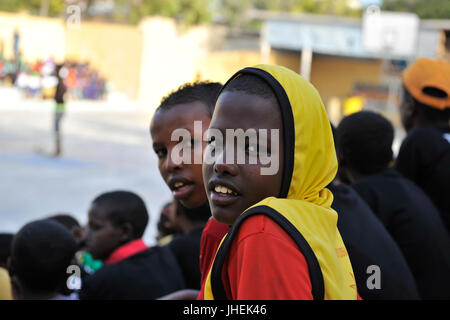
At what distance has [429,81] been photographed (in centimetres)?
354

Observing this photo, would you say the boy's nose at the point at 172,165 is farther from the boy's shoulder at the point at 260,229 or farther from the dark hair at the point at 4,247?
the dark hair at the point at 4,247

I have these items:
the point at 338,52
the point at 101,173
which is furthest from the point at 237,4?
the point at 101,173

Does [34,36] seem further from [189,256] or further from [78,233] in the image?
[189,256]

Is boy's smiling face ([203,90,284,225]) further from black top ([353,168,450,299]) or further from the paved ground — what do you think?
the paved ground

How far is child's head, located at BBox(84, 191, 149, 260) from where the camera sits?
3199 millimetres

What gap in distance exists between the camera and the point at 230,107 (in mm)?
1385

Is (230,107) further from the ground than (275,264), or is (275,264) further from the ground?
(230,107)

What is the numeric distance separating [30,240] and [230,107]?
1.62 meters

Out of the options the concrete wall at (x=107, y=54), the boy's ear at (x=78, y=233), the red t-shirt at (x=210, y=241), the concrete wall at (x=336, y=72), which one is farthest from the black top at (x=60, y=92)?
the concrete wall at (x=107, y=54)

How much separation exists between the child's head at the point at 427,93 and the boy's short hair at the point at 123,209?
174 centimetres

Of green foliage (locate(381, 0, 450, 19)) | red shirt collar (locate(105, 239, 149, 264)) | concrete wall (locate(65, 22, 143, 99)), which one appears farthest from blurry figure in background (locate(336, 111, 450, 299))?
green foliage (locate(381, 0, 450, 19))

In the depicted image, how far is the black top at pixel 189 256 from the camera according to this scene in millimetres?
2930

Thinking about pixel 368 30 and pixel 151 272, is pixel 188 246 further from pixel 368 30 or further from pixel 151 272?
pixel 368 30

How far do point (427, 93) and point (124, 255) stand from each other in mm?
2055
